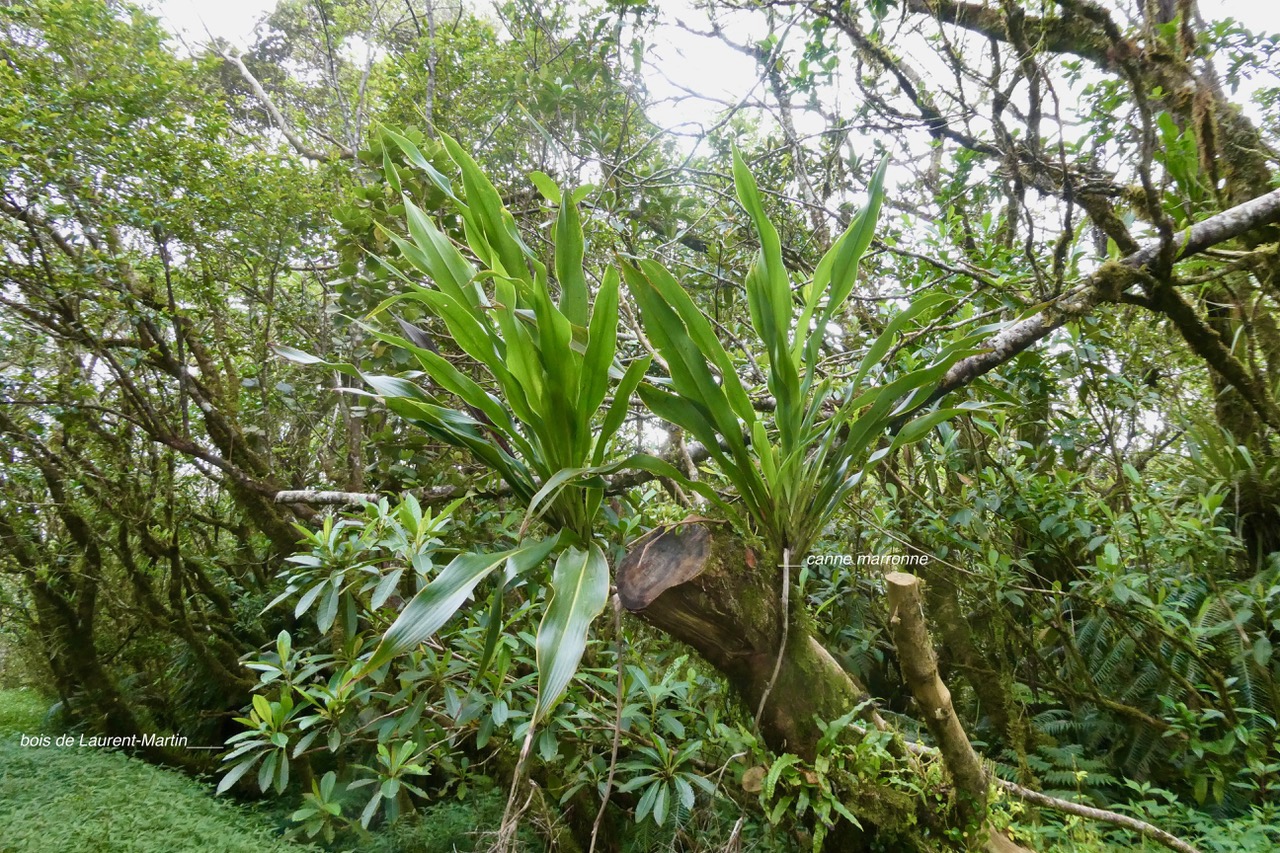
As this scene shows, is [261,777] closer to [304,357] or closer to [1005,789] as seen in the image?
[304,357]

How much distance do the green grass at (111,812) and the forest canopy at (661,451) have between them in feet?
0.73

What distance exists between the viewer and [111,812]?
5.31ft

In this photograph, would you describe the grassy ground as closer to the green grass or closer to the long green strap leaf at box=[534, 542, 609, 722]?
the green grass

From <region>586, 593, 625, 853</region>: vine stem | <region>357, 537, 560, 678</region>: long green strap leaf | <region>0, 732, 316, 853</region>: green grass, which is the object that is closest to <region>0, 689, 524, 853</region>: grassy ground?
<region>0, 732, 316, 853</region>: green grass

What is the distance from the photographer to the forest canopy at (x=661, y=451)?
3.59 ft

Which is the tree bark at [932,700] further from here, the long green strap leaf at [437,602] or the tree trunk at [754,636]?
the long green strap leaf at [437,602]

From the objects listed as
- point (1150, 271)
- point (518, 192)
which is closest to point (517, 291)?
point (1150, 271)

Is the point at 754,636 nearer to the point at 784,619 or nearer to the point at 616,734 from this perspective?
the point at 784,619

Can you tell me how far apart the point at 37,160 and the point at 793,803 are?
3371mm

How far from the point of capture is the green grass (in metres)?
1.45

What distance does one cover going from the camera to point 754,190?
1.12 meters

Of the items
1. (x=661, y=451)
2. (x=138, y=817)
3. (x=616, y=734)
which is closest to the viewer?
(x=616, y=734)

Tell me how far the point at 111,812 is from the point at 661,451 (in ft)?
6.16

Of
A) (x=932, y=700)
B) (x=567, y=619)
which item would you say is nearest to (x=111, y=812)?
(x=567, y=619)
